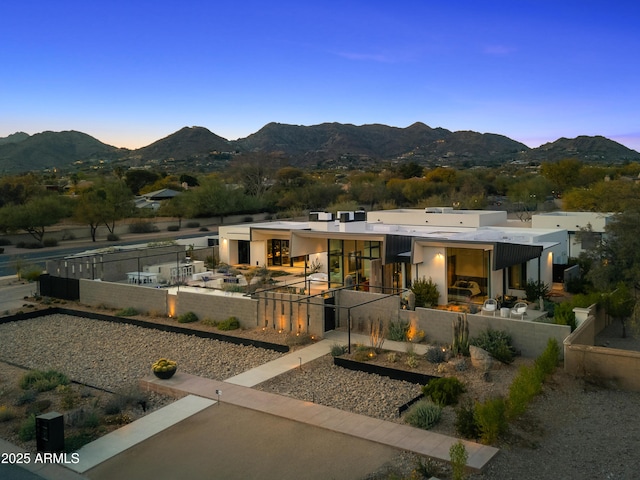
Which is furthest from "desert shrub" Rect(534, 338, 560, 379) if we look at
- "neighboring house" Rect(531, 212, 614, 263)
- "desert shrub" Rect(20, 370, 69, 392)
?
"neighboring house" Rect(531, 212, 614, 263)

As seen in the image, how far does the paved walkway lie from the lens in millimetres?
8891

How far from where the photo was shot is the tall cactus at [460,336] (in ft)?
46.7

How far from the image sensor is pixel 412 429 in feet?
32.2

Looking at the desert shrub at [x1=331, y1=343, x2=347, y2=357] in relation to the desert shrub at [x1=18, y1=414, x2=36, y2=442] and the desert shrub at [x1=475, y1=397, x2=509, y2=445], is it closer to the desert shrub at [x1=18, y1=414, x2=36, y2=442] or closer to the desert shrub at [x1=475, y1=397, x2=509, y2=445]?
the desert shrub at [x1=475, y1=397, x2=509, y2=445]

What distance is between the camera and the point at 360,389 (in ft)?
40.8

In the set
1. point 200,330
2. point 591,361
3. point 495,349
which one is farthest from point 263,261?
point 591,361

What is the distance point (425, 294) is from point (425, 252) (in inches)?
68.2

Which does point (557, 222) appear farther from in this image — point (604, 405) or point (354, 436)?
point (354, 436)

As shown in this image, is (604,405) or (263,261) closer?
(604,405)

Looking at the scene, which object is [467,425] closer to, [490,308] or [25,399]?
[490,308]

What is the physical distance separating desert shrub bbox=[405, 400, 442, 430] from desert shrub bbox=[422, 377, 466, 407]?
0.59 meters

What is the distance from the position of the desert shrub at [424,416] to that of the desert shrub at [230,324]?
8.45 meters

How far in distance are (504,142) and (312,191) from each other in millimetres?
118137

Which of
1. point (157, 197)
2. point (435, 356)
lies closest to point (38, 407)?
point (435, 356)
